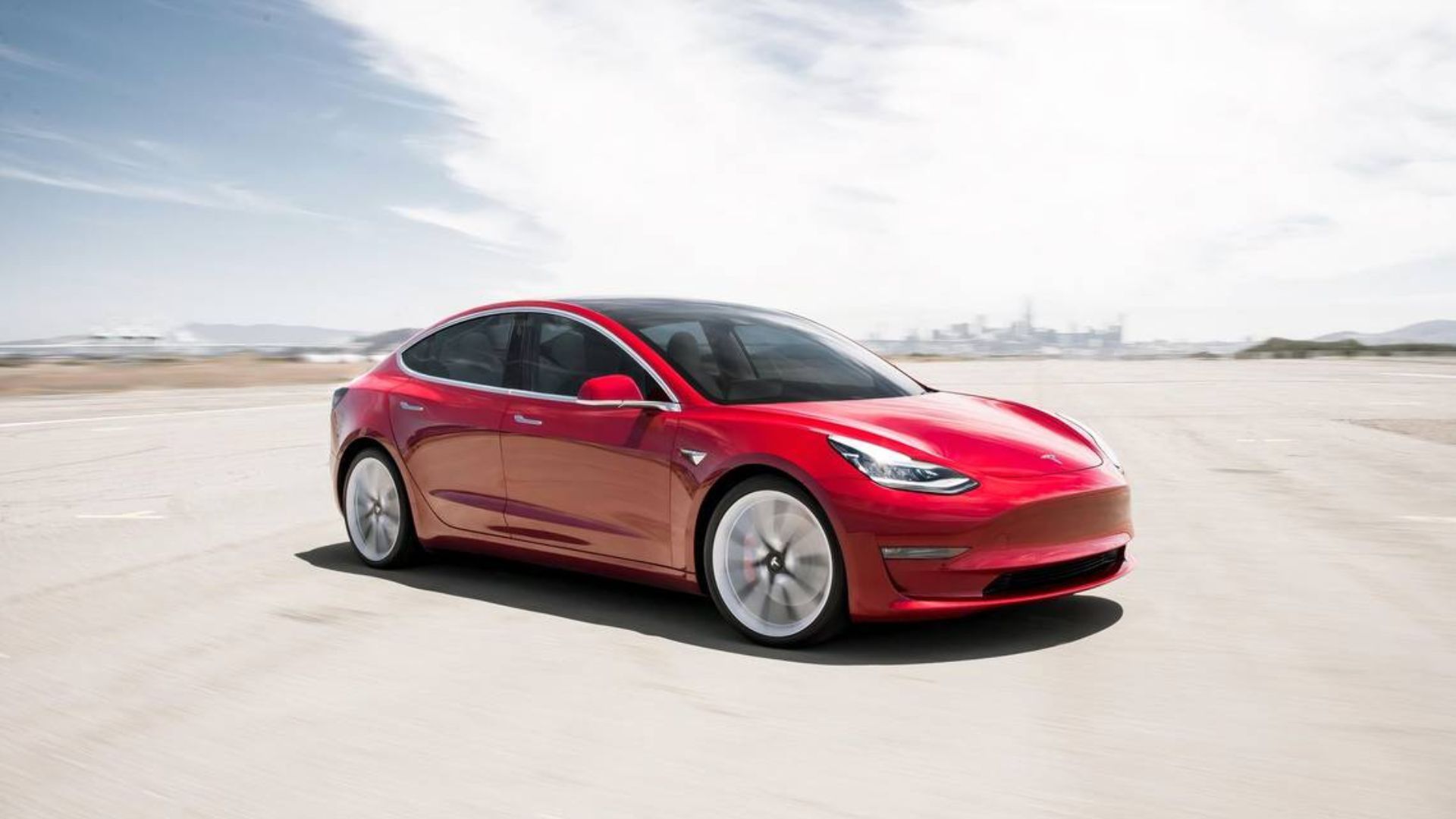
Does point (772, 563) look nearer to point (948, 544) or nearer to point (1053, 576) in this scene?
point (948, 544)

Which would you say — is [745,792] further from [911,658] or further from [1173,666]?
[1173,666]

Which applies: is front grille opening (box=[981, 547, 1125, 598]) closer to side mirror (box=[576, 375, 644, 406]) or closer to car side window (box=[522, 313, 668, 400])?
side mirror (box=[576, 375, 644, 406])

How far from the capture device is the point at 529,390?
662 centimetres

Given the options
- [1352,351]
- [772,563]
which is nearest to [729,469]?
[772,563]

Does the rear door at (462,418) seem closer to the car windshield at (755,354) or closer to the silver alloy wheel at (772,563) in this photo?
the car windshield at (755,354)

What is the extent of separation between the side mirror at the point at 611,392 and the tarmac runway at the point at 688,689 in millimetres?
968

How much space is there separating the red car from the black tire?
0.04 ft

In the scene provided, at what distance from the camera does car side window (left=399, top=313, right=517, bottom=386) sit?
688 cm

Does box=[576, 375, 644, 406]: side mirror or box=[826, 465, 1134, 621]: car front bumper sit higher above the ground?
box=[576, 375, 644, 406]: side mirror

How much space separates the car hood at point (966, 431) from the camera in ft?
17.6

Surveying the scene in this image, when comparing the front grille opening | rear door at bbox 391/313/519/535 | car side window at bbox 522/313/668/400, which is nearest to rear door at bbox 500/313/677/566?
car side window at bbox 522/313/668/400

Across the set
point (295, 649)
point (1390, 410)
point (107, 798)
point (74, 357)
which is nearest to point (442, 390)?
point (295, 649)

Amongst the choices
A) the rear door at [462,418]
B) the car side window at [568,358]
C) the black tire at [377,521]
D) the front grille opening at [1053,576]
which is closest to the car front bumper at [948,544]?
the front grille opening at [1053,576]

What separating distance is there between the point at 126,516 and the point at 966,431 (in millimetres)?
6464
